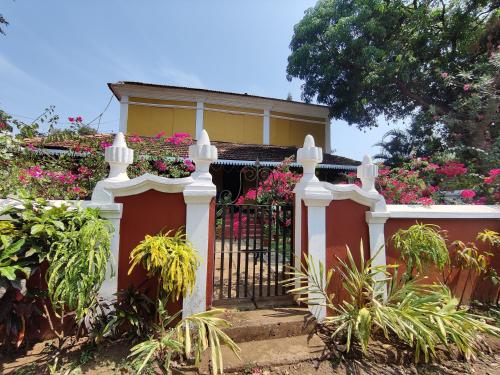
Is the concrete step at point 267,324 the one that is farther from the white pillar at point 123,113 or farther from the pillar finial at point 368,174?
the white pillar at point 123,113

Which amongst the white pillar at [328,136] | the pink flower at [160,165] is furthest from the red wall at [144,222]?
the white pillar at [328,136]

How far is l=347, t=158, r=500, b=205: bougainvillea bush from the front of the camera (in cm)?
504

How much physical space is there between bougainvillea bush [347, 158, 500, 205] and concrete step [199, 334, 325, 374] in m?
3.40

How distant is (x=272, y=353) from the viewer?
2.73m

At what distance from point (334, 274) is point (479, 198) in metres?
4.17

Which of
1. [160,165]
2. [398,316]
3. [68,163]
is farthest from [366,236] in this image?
[68,163]

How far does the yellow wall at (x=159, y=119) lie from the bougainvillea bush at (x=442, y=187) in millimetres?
8322

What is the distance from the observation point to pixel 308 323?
309 cm

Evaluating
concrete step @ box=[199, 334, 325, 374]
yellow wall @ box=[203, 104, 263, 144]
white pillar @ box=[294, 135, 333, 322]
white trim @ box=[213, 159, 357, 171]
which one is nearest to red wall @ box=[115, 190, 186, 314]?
concrete step @ box=[199, 334, 325, 374]

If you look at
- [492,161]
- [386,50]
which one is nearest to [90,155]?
[492,161]

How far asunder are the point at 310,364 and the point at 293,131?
11009 millimetres

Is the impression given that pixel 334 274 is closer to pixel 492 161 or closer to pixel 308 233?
pixel 308 233

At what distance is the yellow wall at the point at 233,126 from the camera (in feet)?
38.0

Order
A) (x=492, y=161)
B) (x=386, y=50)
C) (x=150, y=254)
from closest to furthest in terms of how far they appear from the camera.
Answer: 1. (x=150, y=254)
2. (x=492, y=161)
3. (x=386, y=50)
